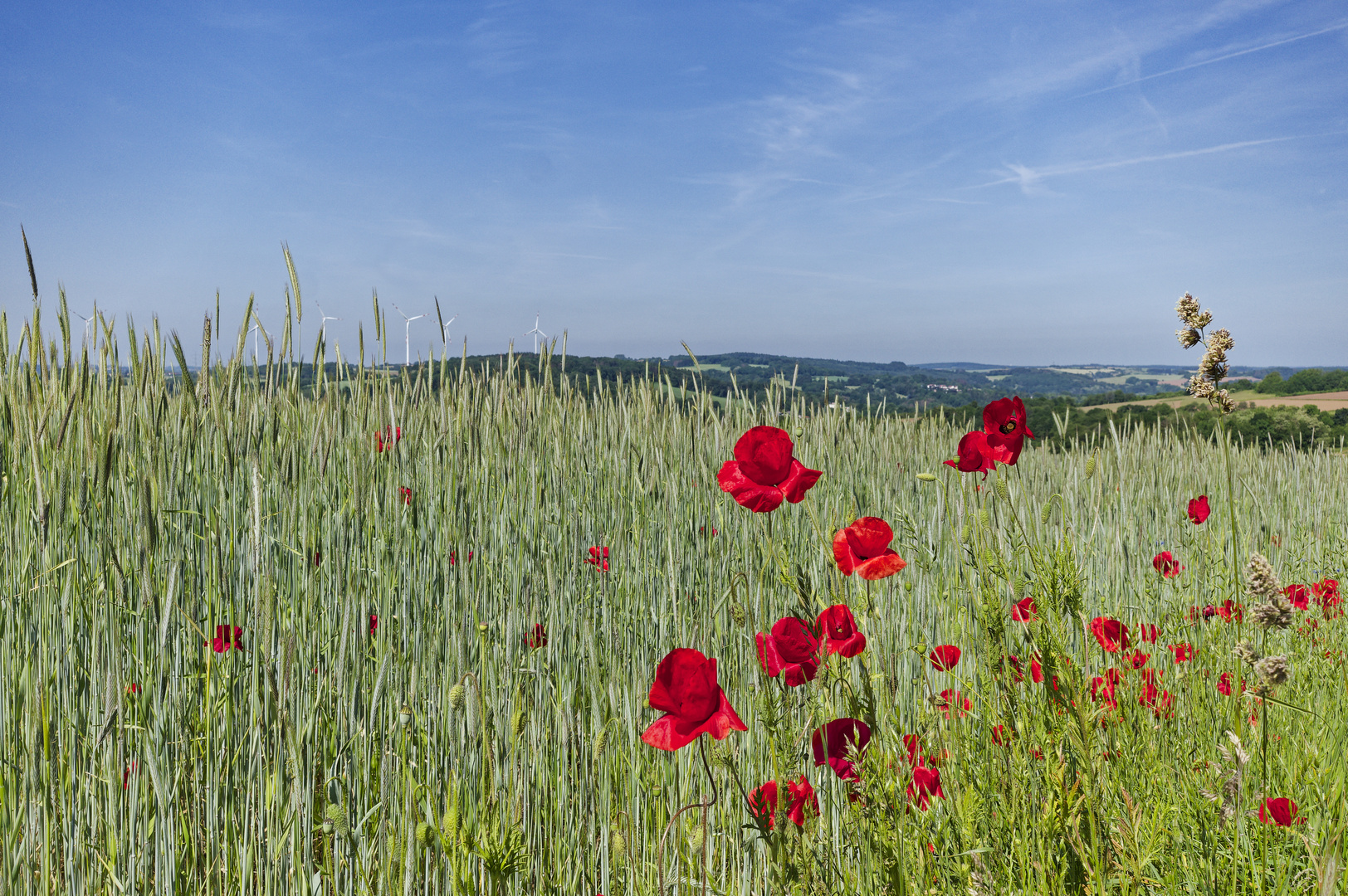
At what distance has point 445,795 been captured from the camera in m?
1.23

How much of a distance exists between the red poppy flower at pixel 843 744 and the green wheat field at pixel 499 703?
0.03 m

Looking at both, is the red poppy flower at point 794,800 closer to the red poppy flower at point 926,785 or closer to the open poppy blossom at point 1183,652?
the red poppy flower at point 926,785

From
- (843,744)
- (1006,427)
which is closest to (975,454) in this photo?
(1006,427)

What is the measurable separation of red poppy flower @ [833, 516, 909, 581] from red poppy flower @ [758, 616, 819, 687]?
117 mm

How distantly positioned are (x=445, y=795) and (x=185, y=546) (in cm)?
87

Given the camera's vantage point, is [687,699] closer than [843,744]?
Yes

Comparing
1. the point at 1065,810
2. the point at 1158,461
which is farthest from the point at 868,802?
the point at 1158,461

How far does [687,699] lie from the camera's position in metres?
0.84

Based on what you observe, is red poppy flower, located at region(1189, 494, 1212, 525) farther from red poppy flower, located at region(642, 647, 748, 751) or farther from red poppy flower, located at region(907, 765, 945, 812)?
red poppy flower, located at region(642, 647, 748, 751)

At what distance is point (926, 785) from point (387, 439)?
1940mm

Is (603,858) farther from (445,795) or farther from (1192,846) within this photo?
(1192,846)

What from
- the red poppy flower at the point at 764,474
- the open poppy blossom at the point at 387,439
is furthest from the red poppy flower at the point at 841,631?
the open poppy blossom at the point at 387,439

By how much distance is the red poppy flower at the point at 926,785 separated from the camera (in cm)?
113

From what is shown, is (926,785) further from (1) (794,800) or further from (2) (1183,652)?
(2) (1183,652)
